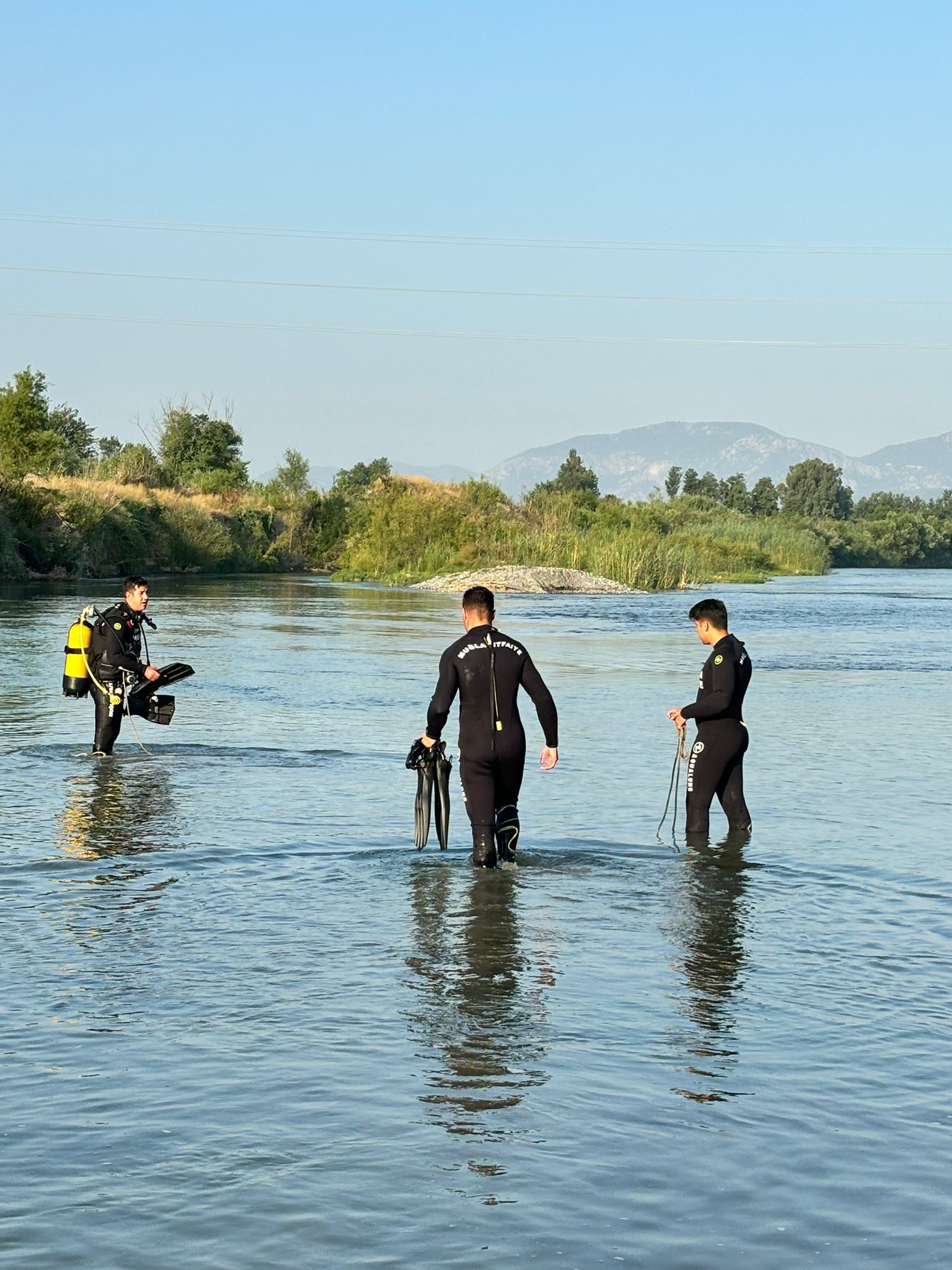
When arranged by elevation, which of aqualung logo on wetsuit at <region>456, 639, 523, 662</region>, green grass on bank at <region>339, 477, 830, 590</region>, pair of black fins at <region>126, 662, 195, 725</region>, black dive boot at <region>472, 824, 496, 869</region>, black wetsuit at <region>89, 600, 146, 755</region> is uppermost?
green grass on bank at <region>339, 477, 830, 590</region>

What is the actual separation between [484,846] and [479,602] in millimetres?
1446

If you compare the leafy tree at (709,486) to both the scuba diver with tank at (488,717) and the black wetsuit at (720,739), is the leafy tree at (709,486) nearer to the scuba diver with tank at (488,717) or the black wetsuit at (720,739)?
the black wetsuit at (720,739)

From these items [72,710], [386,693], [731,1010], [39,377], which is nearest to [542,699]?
[731,1010]

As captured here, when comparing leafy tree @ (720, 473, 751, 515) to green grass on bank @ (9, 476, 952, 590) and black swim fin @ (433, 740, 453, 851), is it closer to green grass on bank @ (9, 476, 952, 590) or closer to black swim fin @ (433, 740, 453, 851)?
green grass on bank @ (9, 476, 952, 590)

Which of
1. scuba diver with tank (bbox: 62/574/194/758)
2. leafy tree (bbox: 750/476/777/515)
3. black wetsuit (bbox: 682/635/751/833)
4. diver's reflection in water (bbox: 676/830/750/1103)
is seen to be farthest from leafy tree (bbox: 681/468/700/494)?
diver's reflection in water (bbox: 676/830/750/1103)

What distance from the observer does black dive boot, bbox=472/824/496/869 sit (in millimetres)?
10172

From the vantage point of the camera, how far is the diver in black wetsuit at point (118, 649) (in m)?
14.9

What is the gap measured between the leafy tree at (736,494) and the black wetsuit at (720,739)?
503 feet

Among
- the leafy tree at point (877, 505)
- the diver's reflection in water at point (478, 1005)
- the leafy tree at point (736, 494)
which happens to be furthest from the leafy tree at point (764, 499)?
the diver's reflection in water at point (478, 1005)

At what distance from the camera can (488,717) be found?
995 centimetres

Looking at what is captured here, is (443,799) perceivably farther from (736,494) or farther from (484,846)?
(736,494)

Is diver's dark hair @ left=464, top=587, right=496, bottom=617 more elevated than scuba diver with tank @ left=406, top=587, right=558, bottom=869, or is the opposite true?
diver's dark hair @ left=464, top=587, right=496, bottom=617

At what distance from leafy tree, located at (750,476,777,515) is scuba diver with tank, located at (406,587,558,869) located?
528 ft

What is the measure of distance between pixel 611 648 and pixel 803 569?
66464 millimetres
